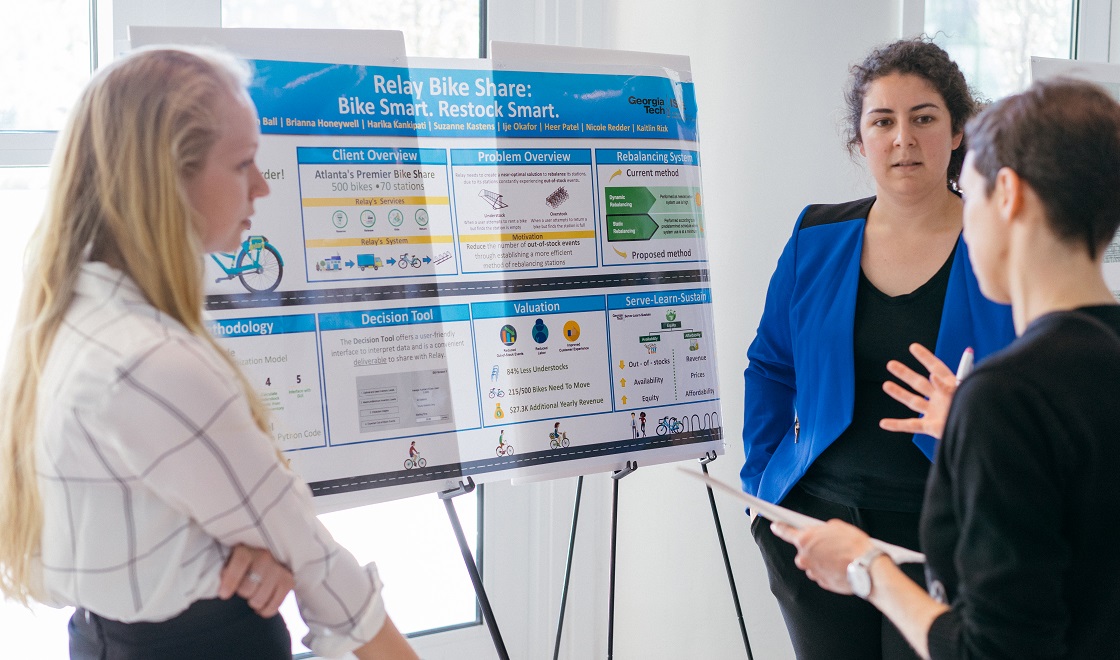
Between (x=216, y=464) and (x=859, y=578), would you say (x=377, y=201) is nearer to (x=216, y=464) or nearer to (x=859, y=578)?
(x=216, y=464)

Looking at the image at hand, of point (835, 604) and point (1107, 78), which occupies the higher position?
point (1107, 78)

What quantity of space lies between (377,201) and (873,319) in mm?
1090

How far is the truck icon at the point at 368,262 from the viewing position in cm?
200

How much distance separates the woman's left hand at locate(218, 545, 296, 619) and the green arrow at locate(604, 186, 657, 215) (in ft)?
4.25

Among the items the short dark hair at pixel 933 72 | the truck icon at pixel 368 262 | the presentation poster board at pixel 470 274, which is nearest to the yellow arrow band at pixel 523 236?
the presentation poster board at pixel 470 274

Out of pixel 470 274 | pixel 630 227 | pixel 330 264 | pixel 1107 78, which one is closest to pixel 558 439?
pixel 470 274

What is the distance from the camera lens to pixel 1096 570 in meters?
1.05

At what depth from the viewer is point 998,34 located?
3.74m

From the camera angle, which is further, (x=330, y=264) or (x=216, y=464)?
(x=330, y=264)

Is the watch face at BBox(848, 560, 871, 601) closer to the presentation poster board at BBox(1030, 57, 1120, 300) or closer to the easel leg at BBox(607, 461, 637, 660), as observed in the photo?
the easel leg at BBox(607, 461, 637, 660)

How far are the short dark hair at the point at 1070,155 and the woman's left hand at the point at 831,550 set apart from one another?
0.48 metres

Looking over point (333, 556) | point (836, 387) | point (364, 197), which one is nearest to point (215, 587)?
point (333, 556)

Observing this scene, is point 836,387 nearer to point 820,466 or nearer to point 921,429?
point 820,466

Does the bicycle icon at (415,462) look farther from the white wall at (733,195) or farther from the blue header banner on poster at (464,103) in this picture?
the white wall at (733,195)
